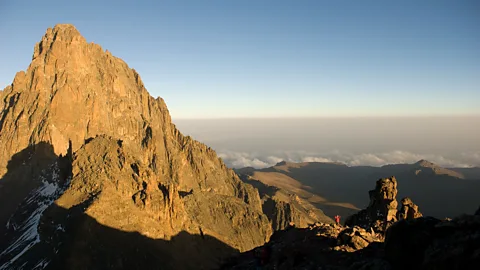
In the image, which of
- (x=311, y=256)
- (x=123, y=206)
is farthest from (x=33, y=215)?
(x=311, y=256)

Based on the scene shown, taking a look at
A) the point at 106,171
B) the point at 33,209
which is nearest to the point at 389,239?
the point at 106,171

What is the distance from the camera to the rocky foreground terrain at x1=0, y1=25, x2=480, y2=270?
24031 millimetres

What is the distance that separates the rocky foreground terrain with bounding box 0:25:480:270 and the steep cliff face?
15.7 inches

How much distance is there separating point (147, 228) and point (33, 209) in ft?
114

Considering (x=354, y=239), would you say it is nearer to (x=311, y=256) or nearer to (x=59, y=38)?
(x=311, y=256)

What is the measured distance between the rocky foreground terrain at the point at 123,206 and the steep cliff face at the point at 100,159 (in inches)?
15.7

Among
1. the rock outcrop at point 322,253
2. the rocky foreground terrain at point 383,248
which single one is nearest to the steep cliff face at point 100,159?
the rock outcrop at point 322,253

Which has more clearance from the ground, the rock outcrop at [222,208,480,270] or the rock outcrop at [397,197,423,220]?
the rock outcrop at [222,208,480,270]

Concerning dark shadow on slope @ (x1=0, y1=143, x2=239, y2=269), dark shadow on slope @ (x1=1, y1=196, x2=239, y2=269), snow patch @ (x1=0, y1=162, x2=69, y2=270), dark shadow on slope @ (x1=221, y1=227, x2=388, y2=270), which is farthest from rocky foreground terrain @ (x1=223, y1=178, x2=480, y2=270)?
snow patch @ (x1=0, y1=162, x2=69, y2=270)

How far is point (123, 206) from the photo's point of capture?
223 ft

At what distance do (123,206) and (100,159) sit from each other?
15148 millimetres

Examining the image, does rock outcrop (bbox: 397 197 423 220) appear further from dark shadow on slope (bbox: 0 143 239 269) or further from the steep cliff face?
the steep cliff face

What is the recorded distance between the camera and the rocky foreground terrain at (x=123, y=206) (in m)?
24.0

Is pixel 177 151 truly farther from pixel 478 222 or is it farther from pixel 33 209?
pixel 478 222
